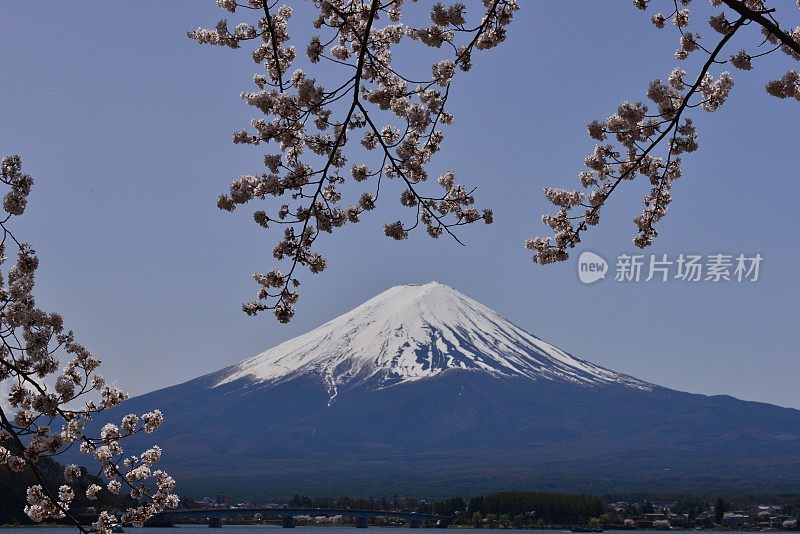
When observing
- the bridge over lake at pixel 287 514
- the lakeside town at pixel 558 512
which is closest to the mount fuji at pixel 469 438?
the lakeside town at pixel 558 512

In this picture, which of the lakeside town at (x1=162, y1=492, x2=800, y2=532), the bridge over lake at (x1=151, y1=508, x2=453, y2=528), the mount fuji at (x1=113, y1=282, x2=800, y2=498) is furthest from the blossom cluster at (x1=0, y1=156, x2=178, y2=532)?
the mount fuji at (x1=113, y1=282, x2=800, y2=498)

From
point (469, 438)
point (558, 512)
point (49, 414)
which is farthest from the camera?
point (469, 438)

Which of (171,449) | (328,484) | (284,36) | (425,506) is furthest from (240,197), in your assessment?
(171,449)

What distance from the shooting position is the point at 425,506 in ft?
284

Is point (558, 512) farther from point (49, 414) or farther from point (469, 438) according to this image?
point (469, 438)

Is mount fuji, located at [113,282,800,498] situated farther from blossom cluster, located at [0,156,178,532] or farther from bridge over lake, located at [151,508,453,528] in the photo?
blossom cluster, located at [0,156,178,532]

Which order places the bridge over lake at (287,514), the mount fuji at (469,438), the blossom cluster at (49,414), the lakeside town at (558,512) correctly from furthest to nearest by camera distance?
the mount fuji at (469,438), the lakeside town at (558,512), the bridge over lake at (287,514), the blossom cluster at (49,414)

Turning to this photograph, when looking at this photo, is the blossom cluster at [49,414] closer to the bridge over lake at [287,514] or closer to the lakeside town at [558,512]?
the bridge over lake at [287,514]

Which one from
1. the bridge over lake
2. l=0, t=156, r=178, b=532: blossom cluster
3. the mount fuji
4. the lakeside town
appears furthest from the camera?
the mount fuji

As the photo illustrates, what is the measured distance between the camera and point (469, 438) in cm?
18125

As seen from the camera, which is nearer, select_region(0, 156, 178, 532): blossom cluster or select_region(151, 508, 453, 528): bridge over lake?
select_region(0, 156, 178, 532): blossom cluster

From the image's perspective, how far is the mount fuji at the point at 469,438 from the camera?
434 ft

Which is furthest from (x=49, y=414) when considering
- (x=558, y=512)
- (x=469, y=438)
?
(x=469, y=438)

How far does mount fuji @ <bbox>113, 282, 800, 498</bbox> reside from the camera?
132250mm
